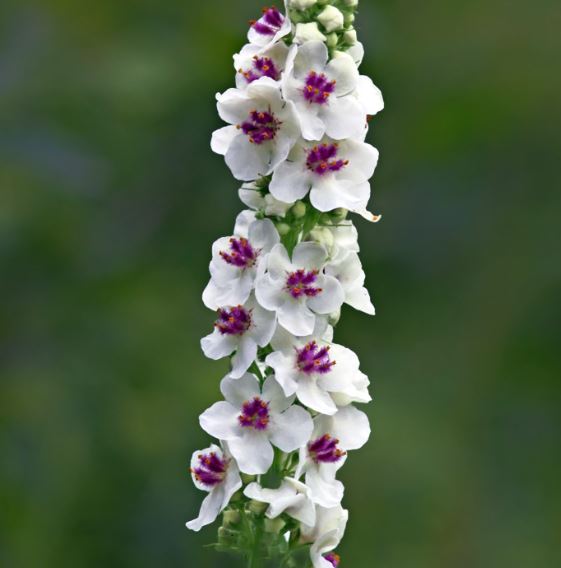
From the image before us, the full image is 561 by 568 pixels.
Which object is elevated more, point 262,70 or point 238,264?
point 262,70

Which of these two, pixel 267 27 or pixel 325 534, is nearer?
pixel 325 534

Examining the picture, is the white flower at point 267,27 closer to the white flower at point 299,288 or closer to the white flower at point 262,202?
the white flower at point 262,202

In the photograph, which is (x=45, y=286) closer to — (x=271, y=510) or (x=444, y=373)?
(x=444, y=373)

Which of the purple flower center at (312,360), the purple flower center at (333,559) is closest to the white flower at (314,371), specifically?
the purple flower center at (312,360)

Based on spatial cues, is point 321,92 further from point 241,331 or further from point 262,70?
point 241,331

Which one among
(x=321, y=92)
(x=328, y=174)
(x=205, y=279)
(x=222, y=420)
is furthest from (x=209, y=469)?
(x=205, y=279)

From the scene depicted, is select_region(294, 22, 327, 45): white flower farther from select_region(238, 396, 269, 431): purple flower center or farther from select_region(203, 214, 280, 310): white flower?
select_region(238, 396, 269, 431): purple flower center

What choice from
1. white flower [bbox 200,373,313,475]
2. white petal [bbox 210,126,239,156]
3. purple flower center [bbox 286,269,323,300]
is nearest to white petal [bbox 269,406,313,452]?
white flower [bbox 200,373,313,475]
